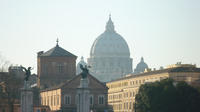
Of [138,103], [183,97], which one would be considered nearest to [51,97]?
[138,103]

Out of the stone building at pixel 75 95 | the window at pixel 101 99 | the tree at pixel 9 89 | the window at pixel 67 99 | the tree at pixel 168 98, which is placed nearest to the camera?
the tree at pixel 168 98

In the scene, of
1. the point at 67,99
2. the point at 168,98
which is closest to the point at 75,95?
the point at 67,99

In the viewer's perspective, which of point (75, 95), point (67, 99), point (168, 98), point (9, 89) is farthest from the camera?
point (75, 95)

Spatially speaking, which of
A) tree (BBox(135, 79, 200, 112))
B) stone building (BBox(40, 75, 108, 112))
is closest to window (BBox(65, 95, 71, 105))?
stone building (BBox(40, 75, 108, 112))

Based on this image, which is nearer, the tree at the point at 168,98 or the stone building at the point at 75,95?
the tree at the point at 168,98

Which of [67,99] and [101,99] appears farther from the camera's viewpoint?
[101,99]

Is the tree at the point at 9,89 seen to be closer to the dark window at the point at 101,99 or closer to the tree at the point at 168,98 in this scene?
the tree at the point at 168,98

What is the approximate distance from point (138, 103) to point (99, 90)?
1186 inches

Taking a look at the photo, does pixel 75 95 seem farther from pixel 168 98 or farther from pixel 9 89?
pixel 168 98

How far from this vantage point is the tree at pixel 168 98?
145500 millimetres

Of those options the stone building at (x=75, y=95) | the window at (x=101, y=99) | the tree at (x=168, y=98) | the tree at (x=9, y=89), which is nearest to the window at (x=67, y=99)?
the stone building at (x=75, y=95)

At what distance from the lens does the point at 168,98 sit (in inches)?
5827

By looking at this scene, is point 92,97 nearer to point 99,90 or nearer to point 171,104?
point 99,90

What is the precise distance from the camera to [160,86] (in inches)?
6053
